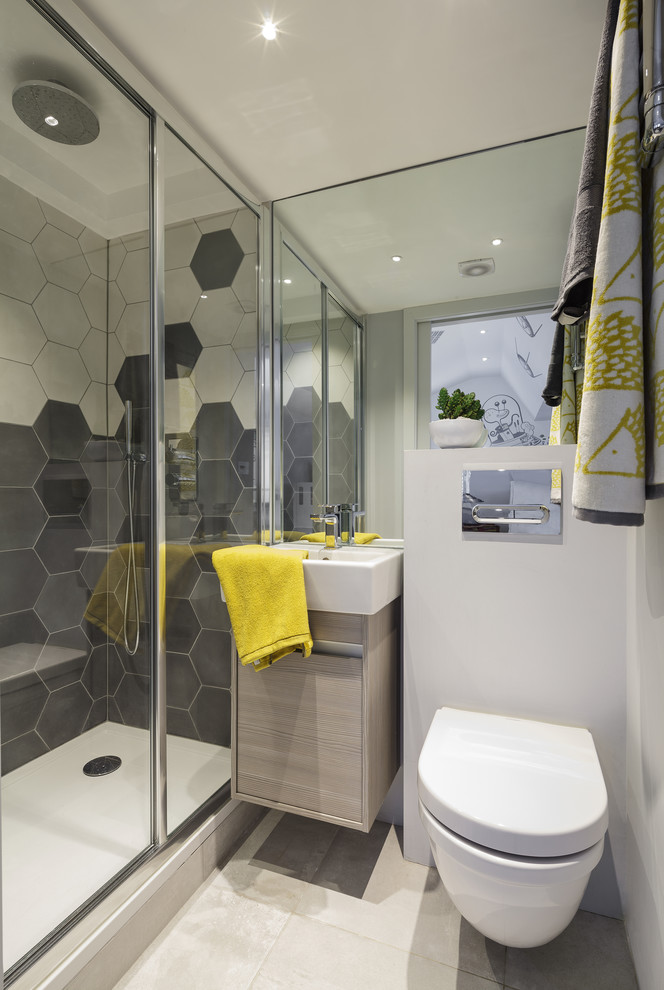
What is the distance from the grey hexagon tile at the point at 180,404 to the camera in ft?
5.40

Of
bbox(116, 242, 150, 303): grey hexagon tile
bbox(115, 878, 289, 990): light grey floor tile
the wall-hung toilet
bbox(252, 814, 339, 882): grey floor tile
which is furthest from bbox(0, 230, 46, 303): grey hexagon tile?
bbox(252, 814, 339, 882): grey floor tile

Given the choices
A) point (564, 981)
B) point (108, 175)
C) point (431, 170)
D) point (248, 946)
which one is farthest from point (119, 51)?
A: point (564, 981)

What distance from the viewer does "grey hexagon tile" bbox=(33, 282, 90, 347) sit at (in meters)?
1.39

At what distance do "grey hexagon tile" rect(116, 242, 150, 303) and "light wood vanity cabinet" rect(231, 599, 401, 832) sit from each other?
1.08 meters

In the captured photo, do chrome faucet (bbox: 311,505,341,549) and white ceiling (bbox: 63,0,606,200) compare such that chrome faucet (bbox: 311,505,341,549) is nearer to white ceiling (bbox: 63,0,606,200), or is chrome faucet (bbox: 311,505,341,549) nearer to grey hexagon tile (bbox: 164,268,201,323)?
grey hexagon tile (bbox: 164,268,201,323)

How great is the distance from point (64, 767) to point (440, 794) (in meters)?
1.08

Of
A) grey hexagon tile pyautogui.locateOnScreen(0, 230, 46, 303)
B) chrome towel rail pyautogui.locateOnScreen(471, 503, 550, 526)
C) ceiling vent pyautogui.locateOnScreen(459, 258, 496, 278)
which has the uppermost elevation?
ceiling vent pyautogui.locateOnScreen(459, 258, 496, 278)

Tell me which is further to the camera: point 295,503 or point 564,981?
point 295,503

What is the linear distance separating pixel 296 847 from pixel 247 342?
70.7 inches

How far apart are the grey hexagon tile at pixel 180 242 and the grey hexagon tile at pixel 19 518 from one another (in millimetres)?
803

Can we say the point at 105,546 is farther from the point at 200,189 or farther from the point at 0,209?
the point at 200,189

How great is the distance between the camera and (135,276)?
155cm

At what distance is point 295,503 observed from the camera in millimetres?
2119

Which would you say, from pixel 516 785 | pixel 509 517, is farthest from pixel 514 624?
pixel 516 785
